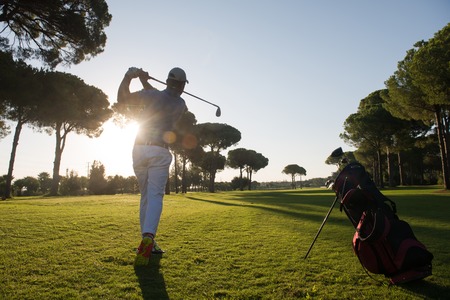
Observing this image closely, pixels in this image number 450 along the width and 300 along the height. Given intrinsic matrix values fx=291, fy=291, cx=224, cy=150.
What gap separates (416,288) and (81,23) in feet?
71.7

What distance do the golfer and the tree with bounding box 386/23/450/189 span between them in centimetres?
2929

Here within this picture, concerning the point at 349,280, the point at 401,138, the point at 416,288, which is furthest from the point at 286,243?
the point at 401,138

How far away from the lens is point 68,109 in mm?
29734

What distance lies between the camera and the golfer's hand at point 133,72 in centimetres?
456

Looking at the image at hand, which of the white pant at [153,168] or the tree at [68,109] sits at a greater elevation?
the tree at [68,109]

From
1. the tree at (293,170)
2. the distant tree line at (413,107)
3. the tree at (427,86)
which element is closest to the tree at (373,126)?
the distant tree line at (413,107)

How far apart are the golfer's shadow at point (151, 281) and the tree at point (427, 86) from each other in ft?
101

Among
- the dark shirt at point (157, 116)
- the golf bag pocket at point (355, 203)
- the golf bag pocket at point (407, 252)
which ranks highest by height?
the dark shirt at point (157, 116)

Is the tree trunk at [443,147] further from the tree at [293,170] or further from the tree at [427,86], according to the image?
the tree at [293,170]

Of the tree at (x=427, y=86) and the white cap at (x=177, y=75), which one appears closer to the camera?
the white cap at (x=177, y=75)

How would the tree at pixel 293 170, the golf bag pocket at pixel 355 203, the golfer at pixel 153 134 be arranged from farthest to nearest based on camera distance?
the tree at pixel 293 170 < the golfer at pixel 153 134 < the golf bag pocket at pixel 355 203

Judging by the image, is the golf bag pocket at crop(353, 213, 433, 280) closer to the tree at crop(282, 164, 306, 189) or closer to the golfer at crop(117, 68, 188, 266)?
the golfer at crop(117, 68, 188, 266)

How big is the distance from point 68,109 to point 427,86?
35.0 metres

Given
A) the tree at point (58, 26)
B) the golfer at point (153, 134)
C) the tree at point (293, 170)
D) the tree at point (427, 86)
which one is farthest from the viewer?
the tree at point (293, 170)
